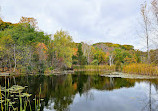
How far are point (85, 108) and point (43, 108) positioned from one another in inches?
69.4

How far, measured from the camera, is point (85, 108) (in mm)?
5023

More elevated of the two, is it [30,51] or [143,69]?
[30,51]

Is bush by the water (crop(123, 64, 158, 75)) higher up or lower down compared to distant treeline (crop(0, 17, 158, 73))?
lower down

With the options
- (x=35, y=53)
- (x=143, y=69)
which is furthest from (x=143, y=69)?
(x=35, y=53)

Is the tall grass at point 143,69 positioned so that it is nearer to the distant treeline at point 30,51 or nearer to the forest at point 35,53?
the forest at point 35,53

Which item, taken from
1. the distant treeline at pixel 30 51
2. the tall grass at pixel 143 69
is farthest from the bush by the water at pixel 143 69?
the distant treeline at pixel 30 51

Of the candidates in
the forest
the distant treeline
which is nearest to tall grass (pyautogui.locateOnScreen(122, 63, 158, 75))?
the forest

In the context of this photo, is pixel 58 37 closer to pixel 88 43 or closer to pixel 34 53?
pixel 34 53

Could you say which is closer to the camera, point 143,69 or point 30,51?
point 143,69

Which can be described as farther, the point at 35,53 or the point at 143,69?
the point at 35,53

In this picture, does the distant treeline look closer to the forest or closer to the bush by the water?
the forest

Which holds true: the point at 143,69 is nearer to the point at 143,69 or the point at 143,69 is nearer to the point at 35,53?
the point at 143,69

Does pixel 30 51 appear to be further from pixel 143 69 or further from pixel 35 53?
pixel 143 69

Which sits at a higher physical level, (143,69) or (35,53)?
(35,53)
